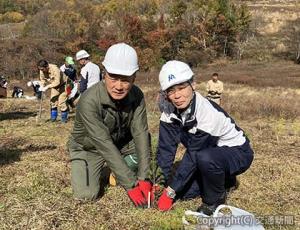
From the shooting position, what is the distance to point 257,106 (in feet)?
46.5

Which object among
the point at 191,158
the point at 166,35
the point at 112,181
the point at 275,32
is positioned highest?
the point at 191,158

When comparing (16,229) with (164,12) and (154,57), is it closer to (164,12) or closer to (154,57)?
(154,57)

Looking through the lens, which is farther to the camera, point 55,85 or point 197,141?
point 55,85

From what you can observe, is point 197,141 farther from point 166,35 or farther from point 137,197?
point 166,35

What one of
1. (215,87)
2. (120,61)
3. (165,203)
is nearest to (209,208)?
(165,203)

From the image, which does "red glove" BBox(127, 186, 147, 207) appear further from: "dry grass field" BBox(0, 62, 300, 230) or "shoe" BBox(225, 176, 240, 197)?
"shoe" BBox(225, 176, 240, 197)

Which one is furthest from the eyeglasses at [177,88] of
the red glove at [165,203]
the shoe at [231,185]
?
the shoe at [231,185]

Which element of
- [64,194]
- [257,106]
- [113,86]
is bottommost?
[257,106]

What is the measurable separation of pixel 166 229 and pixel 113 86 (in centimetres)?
117

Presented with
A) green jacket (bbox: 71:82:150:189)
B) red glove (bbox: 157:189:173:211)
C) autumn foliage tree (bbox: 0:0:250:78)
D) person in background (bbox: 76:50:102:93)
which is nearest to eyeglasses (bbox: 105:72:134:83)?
green jacket (bbox: 71:82:150:189)

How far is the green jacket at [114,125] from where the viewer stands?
364cm

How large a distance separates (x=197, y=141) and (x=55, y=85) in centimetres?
604

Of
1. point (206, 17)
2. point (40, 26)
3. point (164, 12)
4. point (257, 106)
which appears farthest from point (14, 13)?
point (257, 106)

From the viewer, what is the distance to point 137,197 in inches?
A: 138
